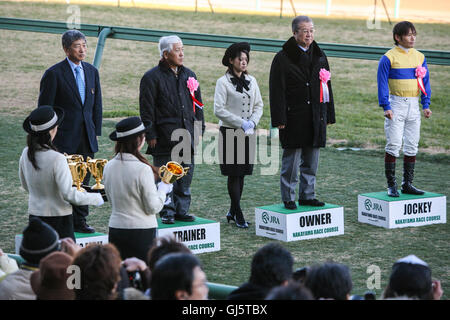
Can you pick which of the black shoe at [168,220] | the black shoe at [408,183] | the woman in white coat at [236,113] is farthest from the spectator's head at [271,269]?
the black shoe at [408,183]

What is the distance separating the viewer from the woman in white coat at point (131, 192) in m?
5.42

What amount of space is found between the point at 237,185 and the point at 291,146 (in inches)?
25.2

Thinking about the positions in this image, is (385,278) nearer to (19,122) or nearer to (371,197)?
(371,197)

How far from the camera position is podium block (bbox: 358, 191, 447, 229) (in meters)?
7.84

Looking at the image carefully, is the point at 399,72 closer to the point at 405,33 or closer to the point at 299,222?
the point at 405,33

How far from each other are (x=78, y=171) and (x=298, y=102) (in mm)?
2283

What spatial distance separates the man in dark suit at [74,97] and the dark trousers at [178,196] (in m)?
0.62

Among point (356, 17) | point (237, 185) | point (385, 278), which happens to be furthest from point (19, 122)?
point (356, 17)

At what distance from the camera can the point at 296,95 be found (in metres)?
7.65

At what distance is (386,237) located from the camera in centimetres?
751

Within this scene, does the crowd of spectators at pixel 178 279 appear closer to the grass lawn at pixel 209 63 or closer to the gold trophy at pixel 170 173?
the gold trophy at pixel 170 173

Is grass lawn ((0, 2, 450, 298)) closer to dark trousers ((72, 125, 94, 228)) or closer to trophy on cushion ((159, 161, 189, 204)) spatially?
dark trousers ((72, 125, 94, 228))
